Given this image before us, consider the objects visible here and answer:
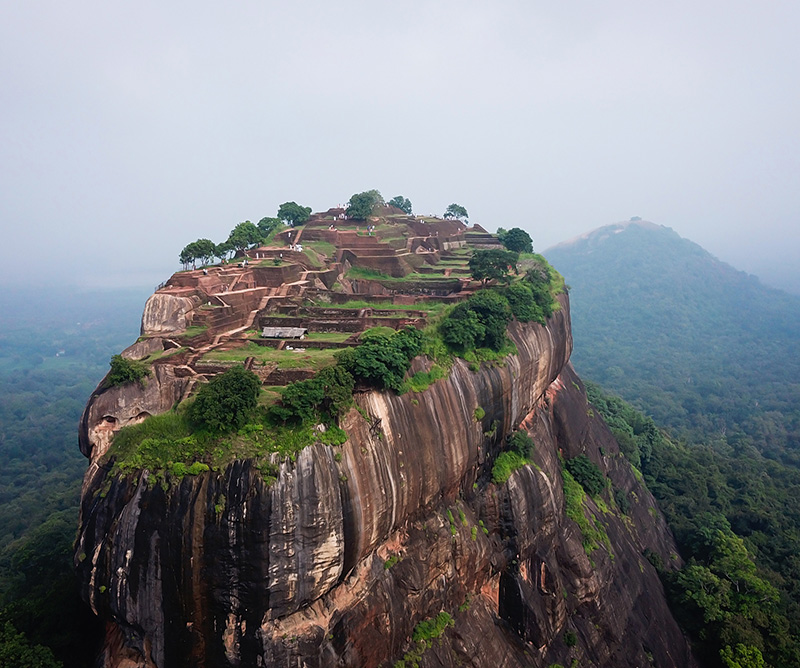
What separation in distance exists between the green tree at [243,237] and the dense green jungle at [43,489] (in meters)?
19.7

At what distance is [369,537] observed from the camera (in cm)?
1548

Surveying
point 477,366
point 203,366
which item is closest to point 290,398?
point 203,366

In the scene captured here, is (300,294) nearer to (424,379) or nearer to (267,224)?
(424,379)

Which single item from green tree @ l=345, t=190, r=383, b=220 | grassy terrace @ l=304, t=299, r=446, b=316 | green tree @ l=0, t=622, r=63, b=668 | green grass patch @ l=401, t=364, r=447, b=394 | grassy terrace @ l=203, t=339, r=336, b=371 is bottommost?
green tree @ l=0, t=622, r=63, b=668

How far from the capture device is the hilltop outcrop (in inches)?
513

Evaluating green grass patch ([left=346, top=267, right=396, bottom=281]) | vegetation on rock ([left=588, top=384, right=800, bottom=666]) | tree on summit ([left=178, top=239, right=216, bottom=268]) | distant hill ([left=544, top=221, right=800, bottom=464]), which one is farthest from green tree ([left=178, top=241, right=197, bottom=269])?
distant hill ([left=544, top=221, right=800, bottom=464])

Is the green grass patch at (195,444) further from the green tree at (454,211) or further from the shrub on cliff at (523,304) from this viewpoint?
the green tree at (454,211)

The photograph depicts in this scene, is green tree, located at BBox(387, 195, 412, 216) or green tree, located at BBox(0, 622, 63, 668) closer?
green tree, located at BBox(0, 622, 63, 668)

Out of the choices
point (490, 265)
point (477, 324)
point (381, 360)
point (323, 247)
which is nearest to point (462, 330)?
point (477, 324)

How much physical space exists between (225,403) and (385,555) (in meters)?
7.93

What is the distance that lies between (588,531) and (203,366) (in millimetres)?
20624

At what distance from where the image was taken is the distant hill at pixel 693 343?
225 ft

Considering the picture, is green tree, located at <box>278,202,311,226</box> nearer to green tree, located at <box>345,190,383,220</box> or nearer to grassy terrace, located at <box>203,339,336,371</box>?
green tree, located at <box>345,190,383,220</box>

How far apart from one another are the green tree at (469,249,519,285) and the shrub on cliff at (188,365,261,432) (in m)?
18.6
